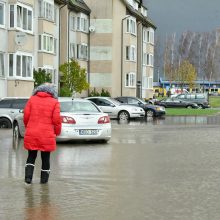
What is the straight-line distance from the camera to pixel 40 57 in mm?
48625

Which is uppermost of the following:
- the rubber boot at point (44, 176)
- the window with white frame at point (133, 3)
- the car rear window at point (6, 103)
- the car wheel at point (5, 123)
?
the window with white frame at point (133, 3)

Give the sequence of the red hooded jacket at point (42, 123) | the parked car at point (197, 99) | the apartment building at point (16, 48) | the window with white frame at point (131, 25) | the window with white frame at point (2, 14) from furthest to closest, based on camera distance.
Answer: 1. the parked car at point (197, 99)
2. the window with white frame at point (131, 25)
3. the apartment building at point (16, 48)
4. the window with white frame at point (2, 14)
5. the red hooded jacket at point (42, 123)

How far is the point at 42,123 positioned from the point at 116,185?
161 cm

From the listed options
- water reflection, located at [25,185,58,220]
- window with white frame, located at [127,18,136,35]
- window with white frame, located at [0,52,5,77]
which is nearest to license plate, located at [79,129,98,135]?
water reflection, located at [25,185,58,220]

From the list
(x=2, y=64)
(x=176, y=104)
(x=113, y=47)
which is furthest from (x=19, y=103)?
(x=176, y=104)

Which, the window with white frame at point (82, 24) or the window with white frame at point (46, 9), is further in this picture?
the window with white frame at point (82, 24)

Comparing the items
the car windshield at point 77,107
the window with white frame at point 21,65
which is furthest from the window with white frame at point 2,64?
the car windshield at point 77,107

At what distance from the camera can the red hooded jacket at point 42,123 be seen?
10992 mm

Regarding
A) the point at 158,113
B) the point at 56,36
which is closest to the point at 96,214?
the point at 158,113

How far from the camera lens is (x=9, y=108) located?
96.4 ft

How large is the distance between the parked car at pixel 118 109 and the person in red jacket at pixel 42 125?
97.4 feet

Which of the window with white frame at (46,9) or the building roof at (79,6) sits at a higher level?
the building roof at (79,6)

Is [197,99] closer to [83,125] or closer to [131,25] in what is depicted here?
[131,25]

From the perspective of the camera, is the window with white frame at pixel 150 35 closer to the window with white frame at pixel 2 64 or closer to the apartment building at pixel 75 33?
the apartment building at pixel 75 33
